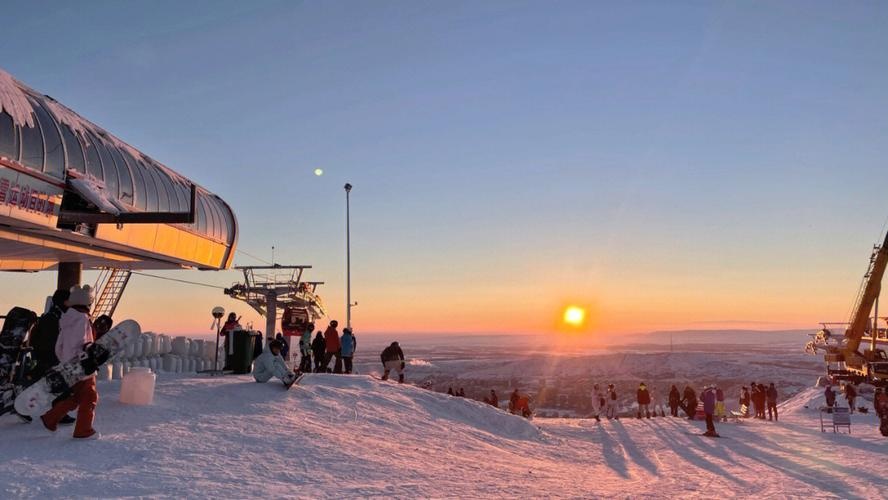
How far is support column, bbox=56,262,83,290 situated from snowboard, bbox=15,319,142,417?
914 centimetres

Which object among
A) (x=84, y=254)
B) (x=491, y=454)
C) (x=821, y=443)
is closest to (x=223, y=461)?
(x=491, y=454)

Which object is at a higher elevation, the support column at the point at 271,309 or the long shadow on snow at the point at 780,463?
the support column at the point at 271,309

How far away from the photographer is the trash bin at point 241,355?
15.6 metres

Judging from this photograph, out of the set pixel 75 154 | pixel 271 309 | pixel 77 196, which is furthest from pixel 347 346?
pixel 271 309

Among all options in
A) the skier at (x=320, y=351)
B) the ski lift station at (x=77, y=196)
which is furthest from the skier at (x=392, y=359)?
the ski lift station at (x=77, y=196)

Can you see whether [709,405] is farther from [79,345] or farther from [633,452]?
[79,345]

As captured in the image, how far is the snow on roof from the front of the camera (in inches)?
383

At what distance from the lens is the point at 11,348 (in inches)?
332

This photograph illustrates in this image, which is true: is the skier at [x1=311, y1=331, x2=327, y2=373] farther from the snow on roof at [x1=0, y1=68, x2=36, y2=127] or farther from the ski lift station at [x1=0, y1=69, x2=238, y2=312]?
the snow on roof at [x1=0, y1=68, x2=36, y2=127]

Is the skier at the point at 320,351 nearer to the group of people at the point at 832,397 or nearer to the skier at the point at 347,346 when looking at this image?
the skier at the point at 347,346

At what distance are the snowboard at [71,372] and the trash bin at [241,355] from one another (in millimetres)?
7790

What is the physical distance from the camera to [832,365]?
135ft

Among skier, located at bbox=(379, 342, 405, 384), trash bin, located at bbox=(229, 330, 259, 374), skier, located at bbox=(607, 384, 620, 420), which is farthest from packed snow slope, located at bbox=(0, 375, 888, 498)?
skier, located at bbox=(607, 384, 620, 420)

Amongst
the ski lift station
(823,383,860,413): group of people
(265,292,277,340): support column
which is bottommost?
(823,383,860,413): group of people
